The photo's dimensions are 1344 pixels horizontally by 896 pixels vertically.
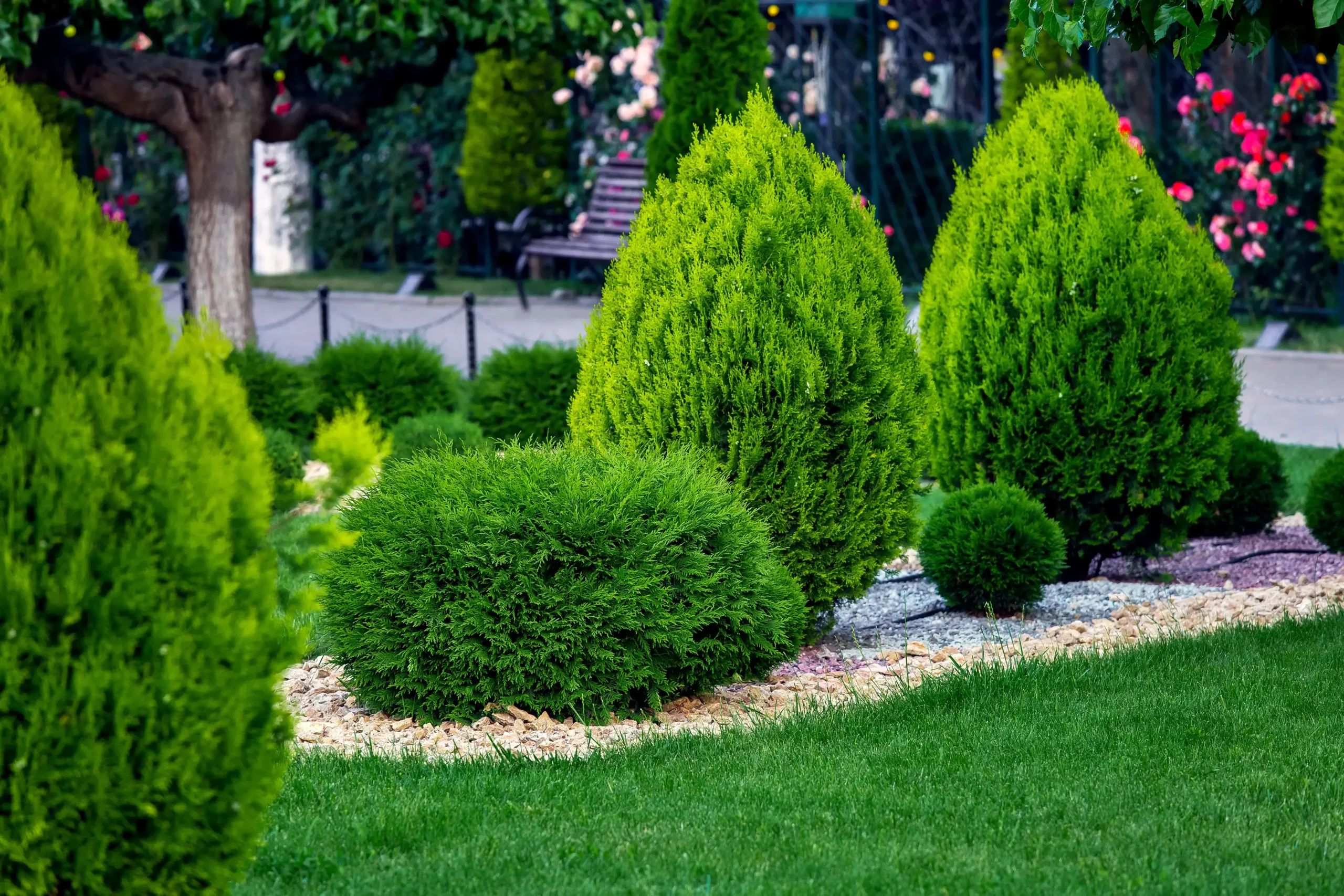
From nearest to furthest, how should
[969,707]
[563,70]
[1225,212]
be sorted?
[969,707] → [1225,212] → [563,70]

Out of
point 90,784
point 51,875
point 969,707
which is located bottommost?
point 969,707

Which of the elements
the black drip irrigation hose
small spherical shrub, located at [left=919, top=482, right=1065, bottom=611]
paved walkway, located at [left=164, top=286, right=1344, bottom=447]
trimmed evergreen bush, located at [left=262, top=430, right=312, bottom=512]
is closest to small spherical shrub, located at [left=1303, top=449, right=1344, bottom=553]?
the black drip irrigation hose

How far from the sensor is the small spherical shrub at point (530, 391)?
33.4 ft

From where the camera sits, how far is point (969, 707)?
496cm

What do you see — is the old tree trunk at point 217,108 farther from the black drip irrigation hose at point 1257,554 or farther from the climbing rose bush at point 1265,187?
the black drip irrigation hose at point 1257,554

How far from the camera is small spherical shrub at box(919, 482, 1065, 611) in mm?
6262

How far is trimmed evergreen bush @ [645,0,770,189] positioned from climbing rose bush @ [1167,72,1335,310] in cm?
485

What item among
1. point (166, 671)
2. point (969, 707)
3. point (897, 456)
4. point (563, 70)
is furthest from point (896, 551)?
point (563, 70)

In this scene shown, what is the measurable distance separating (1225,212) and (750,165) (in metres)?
11.1

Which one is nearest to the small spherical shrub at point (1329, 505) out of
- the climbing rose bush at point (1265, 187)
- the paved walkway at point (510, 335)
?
the paved walkway at point (510, 335)

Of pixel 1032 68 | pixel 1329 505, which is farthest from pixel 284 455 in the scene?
pixel 1032 68

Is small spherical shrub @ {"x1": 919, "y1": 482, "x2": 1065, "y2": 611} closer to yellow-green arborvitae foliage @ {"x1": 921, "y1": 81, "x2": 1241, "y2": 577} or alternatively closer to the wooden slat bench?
yellow-green arborvitae foliage @ {"x1": 921, "y1": 81, "x2": 1241, "y2": 577}

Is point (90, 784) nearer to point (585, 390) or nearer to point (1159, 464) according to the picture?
point (585, 390)

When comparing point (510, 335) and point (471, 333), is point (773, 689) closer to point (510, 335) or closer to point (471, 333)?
point (471, 333)
